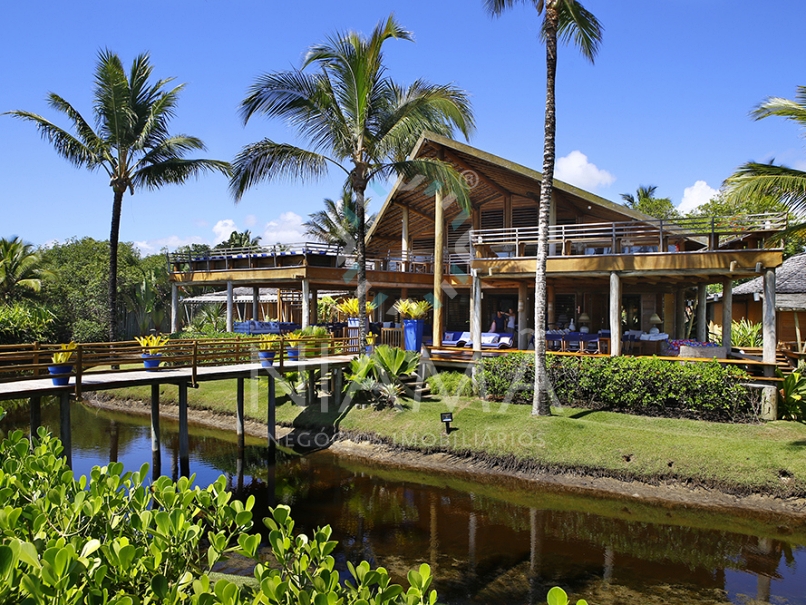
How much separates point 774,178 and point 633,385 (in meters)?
5.61

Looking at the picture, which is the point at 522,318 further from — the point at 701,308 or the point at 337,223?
the point at 337,223

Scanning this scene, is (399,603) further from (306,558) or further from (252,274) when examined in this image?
(252,274)

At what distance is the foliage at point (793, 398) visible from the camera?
1343 centimetres

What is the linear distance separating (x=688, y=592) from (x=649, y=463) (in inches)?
159

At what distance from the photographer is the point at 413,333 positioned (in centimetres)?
1866

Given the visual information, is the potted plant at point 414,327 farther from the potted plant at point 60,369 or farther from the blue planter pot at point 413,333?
the potted plant at point 60,369

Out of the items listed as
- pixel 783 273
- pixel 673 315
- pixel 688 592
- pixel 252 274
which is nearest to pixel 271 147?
pixel 252 274

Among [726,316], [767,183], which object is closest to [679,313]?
[726,316]

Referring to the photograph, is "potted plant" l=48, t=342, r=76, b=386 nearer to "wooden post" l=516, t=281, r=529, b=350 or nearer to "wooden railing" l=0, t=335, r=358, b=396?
"wooden railing" l=0, t=335, r=358, b=396

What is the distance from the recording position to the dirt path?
10.5 meters

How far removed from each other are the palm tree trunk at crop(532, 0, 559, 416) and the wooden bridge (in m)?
5.91

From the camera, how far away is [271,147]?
50.0ft

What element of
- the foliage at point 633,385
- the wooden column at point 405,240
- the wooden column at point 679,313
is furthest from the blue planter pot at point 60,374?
the wooden column at point 679,313

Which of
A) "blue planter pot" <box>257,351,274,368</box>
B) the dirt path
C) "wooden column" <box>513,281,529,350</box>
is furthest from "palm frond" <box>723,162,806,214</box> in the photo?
"blue planter pot" <box>257,351,274,368</box>
